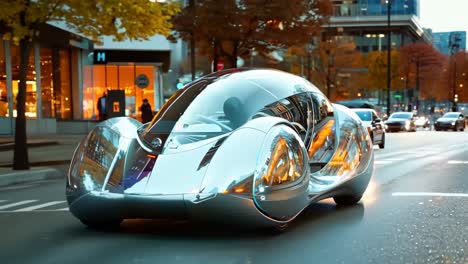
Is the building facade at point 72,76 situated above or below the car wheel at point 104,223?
above

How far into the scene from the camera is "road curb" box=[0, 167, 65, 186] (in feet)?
43.4

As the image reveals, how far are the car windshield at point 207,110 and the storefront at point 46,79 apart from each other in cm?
2090

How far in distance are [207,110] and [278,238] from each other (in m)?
1.65

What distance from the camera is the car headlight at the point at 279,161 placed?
614cm

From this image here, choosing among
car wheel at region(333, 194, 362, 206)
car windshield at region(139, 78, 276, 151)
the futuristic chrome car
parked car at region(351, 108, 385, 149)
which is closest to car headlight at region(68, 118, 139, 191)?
the futuristic chrome car

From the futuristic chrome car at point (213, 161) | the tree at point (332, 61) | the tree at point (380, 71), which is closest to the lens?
the futuristic chrome car at point (213, 161)

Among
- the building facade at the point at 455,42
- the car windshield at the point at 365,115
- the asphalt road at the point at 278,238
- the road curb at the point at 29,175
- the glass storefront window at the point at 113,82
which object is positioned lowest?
the road curb at the point at 29,175

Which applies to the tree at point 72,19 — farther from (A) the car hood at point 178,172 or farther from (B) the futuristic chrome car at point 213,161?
(A) the car hood at point 178,172

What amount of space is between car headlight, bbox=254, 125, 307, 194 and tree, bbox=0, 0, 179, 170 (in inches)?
335

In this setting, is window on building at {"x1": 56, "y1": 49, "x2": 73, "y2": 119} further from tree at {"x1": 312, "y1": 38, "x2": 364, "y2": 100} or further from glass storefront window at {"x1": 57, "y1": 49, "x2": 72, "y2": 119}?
tree at {"x1": 312, "y1": 38, "x2": 364, "y2": 100}

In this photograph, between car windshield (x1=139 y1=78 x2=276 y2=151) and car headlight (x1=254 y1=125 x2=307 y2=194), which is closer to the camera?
car headlight (x1=254 y1=125 x2=307 y2=194)

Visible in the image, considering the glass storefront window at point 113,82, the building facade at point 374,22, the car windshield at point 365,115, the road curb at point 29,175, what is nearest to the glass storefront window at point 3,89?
the glass storefront window at point 113,82

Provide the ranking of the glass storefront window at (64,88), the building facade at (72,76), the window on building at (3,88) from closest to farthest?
the window on building at (3,88), the building facade at (72,76), the glass storefront window at (64,88)

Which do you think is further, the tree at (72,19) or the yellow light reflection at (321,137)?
the tree at (72,19)
